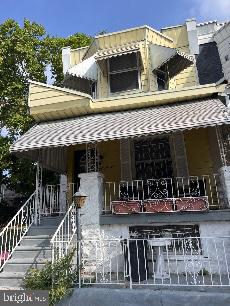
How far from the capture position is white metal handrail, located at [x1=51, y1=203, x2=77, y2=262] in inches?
308

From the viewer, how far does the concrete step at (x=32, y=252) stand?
870 centimetres

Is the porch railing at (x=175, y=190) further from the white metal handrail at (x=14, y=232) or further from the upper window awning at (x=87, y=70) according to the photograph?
the upper window awning at (x=87, y=70)

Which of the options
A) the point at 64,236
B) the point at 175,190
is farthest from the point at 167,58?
the point at 64,236

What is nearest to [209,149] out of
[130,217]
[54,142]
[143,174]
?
[143,174]

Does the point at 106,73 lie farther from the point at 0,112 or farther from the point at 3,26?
the point at 3,26

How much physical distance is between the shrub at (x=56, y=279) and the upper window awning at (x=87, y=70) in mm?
9554

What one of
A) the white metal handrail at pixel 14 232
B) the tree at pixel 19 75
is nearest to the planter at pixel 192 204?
the white metal handrail at pixel 14 232

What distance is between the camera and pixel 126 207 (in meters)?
→ 9.36

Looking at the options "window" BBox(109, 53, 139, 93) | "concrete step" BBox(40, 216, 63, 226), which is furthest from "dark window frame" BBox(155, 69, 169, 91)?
"concrete step" BBox(40, 216, 63, 226)

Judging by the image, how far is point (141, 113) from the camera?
11.4 meters

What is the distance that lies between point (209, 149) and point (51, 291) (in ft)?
25.5

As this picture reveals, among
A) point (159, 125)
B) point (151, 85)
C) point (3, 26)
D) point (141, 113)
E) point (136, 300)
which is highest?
point (3, 26)

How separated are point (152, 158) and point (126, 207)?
345 centimetres

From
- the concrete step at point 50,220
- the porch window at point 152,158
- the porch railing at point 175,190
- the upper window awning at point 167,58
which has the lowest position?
the concrete step at point 50,220
